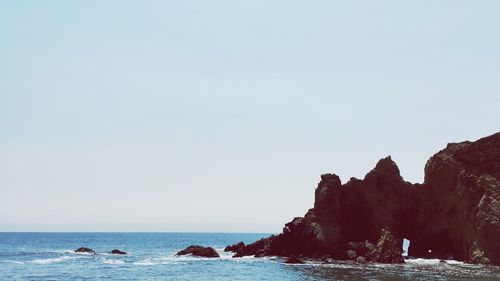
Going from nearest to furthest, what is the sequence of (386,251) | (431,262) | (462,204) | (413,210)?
1. (431,262)
2. (462,204)
3. (386,251)
4. (413,210)

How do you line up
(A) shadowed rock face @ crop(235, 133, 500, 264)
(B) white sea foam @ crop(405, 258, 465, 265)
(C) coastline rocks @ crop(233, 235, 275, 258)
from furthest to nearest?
1. (C) coastline rocks @ crop(233, 235, 275, 258)
2. (A) shadowed rock face @ crop(235, 133, 500, 264)
3. (B) white sea foam @ crop(405, 258, 465, 265)

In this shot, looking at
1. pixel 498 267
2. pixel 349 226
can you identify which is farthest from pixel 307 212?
pixel 498 267

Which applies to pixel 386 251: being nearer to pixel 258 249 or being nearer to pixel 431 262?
pixel 431 262

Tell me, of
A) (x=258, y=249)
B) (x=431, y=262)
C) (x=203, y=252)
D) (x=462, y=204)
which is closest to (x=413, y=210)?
(x=462, y=204)

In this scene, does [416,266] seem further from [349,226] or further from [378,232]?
[349,226]

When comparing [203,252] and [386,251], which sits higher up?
[386,251]

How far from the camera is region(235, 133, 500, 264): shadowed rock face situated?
7338 centimetres

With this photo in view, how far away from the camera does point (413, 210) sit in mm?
87562

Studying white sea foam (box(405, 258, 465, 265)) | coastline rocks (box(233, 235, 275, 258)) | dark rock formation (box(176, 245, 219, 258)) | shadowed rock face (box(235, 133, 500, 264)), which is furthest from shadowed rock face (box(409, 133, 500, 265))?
dark rock formation (box(176, 245, 219, 258))

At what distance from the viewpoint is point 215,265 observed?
75.5 metres

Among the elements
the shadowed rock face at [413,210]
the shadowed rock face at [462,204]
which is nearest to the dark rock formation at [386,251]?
the shadowed rock face at [413,210]

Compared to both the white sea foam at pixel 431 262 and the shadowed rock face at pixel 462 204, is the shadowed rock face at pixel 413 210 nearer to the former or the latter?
the shadowed rock face at pixel 462 204

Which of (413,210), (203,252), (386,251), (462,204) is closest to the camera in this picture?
(462,204)

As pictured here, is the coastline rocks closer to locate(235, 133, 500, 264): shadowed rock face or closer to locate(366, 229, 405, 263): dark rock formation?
locate(235, 133, 500, 264): shadowed rock face
